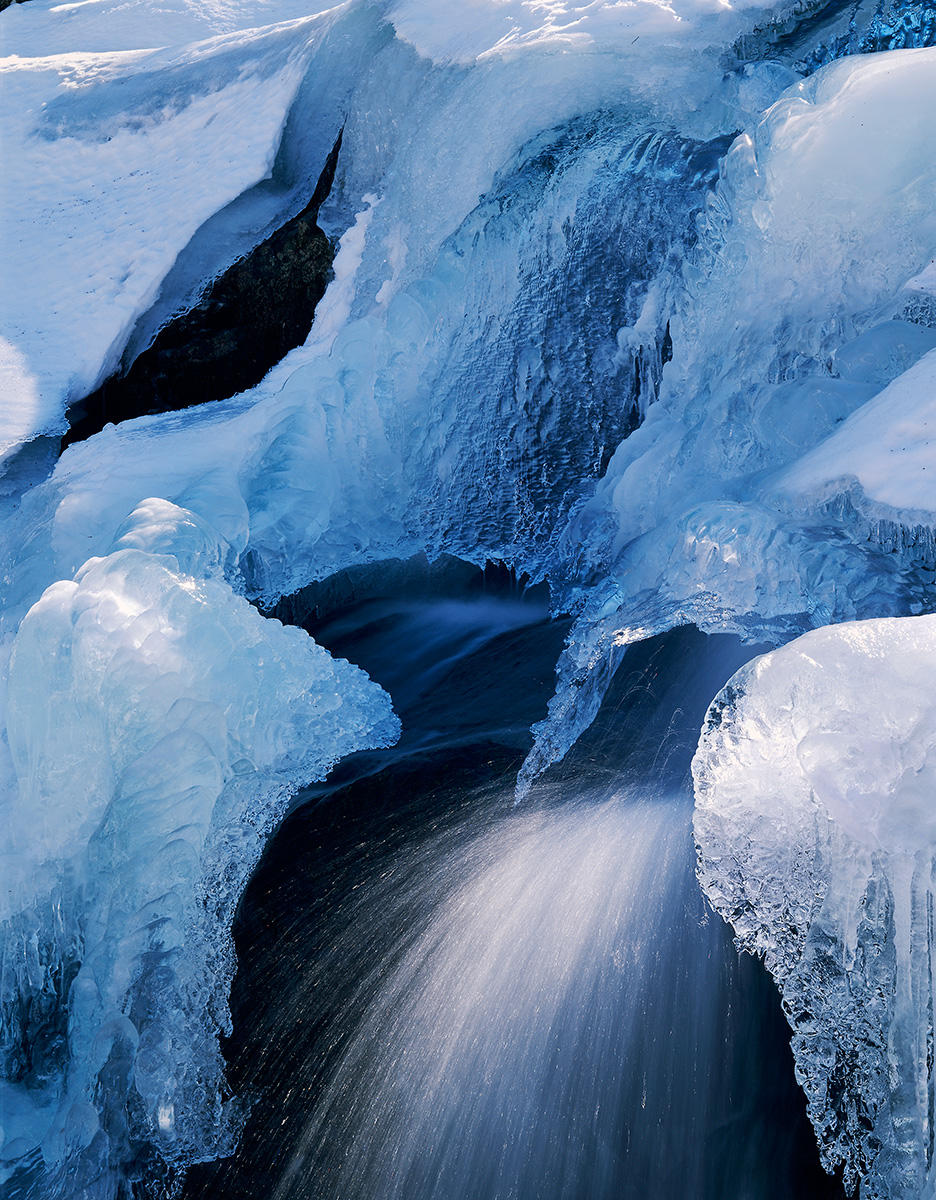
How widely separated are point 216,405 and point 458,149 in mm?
1350

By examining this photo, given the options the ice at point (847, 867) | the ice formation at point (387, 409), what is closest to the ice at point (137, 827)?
the ice formation at point (387, 409)

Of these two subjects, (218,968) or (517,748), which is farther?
(517,748)

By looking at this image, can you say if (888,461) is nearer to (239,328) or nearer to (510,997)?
(510,997)

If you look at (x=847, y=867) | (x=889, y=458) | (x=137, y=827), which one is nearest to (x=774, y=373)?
(x=889, y=458)

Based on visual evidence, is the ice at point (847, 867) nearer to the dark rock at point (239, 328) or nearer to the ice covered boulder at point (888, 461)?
the ice covered boulder at point (888, 461)

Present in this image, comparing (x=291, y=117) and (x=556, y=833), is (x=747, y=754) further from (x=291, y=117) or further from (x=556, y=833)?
(x=291, y=117)

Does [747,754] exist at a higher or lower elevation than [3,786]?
lower

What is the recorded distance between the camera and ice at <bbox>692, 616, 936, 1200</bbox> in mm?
1597

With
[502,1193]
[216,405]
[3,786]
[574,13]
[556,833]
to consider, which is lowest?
[502,1193]

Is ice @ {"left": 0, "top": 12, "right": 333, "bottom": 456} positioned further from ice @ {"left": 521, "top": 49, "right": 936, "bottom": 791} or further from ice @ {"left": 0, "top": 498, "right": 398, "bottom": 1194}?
ice @ {"left": 521, "top": 49, "right": 936, "bottom": 791}

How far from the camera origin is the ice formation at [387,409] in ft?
7.60

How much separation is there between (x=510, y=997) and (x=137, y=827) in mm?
901

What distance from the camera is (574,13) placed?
3.91 metres

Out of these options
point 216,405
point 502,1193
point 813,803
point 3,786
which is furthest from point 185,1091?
point 216,405
